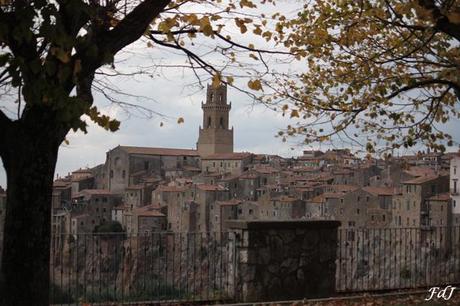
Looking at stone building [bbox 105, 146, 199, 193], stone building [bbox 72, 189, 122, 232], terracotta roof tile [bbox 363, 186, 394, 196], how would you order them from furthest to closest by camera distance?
stone building [bbox 105, 146, 199, 193] < stone building [bbox 72, 189, 122, 232] < terracotta roof tile [bbox 363, 186, 394, 196]

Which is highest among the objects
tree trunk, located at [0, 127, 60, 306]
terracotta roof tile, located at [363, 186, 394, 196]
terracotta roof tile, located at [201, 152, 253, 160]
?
terracotta roof tile, located at [201, 152, 253, 160]

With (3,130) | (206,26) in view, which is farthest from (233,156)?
(3,130)

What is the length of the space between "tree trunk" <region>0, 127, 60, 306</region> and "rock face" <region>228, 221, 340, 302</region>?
13.4 feet

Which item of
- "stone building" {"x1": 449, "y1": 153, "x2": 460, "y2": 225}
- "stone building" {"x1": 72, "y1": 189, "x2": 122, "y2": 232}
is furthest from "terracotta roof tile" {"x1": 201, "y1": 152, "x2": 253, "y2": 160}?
"stone building" {"x1": 449, "y1": 153, "x2": 460, "y2": 225}

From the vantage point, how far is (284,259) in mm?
9336

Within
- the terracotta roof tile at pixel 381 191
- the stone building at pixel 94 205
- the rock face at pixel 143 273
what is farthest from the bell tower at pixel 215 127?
the rock face at pixel 143 273

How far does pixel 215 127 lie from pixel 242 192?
220 feet

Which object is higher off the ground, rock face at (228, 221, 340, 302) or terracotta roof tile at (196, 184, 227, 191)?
terracotta roof tile at (196, 184, 227, 191)

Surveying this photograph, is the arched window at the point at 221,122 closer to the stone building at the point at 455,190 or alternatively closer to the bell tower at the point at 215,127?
the bell tower at the point at 215,127

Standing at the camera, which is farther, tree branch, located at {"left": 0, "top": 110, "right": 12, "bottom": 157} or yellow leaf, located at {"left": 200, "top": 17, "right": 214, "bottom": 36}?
yellow leaf, located at {"left": 200, "top": 17, "right": 214, "bottom": 36}

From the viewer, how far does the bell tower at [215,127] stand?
525 ft

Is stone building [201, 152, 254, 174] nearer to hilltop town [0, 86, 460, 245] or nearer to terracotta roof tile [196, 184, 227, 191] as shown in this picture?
hilltop town [0, 86, 460, 245]

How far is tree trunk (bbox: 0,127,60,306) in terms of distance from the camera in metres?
5.32

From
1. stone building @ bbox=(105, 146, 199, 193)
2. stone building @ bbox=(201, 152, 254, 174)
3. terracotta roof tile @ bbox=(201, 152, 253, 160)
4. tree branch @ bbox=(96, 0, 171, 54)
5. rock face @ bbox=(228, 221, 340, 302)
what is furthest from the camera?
terracotta roof tile @ bbox=(201, 152, 253, 160)
